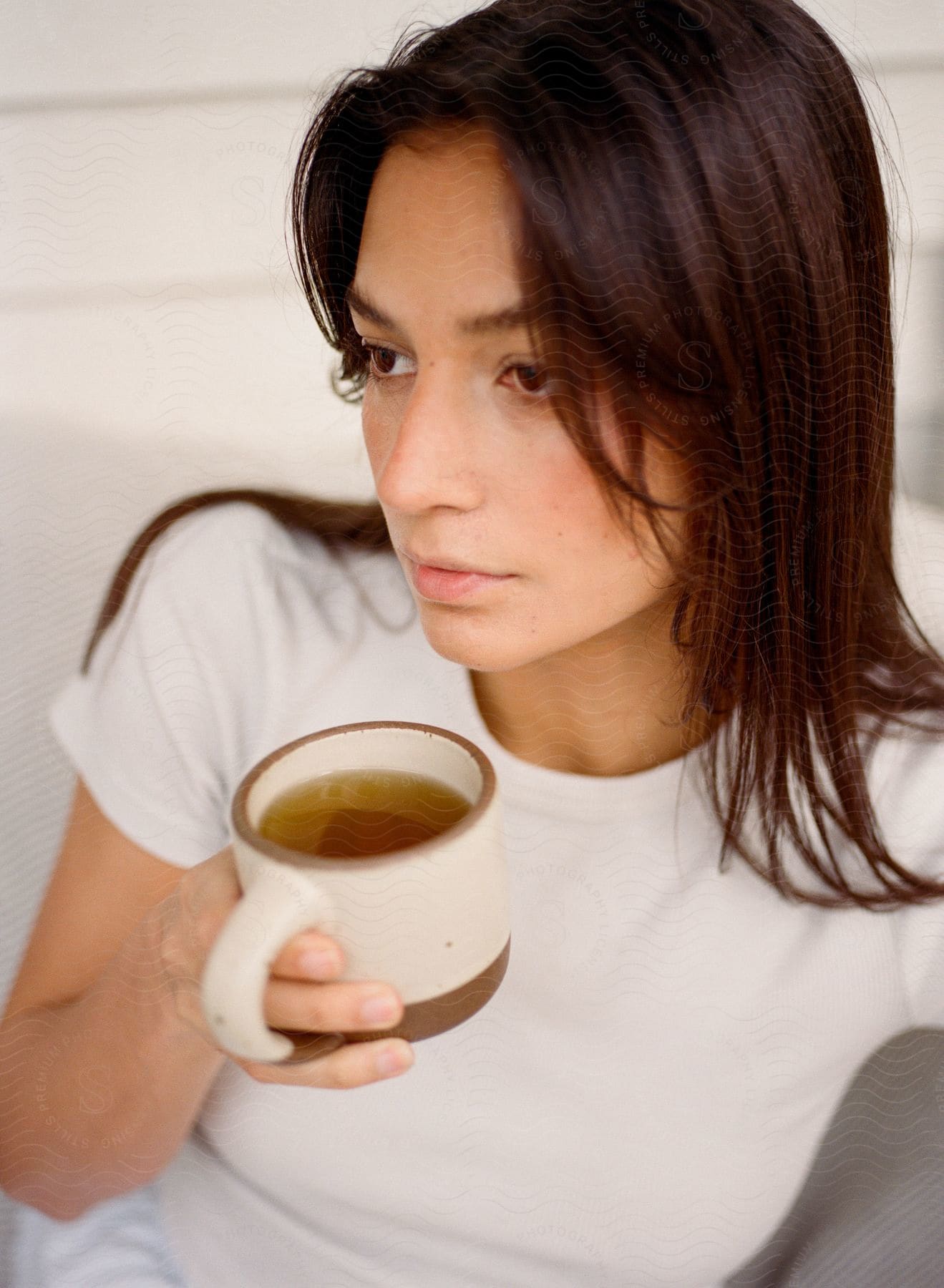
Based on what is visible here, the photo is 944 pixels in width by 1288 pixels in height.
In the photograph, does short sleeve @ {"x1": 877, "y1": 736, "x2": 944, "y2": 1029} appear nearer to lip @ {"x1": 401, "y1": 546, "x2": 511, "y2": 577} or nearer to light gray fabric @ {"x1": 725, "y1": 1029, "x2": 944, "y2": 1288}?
light gray fabric @ {"x1": 725, "y1": 1029, "x2": 944, "y2": 1288}

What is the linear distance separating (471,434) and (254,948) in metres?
0.13

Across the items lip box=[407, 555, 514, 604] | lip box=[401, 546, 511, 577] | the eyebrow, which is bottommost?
lip box=[407, 555, 514, 604]

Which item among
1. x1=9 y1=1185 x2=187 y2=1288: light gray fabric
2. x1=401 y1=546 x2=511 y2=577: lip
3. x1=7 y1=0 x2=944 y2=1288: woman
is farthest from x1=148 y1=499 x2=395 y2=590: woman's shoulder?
x1=9 y1=1185 x2=187 y2=1288: light gray fabric

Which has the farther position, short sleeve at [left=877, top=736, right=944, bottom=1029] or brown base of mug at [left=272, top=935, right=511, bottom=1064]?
short sleeve at [left=877, top=736, right=944, bottom=1029]

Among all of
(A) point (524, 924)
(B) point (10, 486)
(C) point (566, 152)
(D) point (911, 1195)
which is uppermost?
(C) point (566, 152)

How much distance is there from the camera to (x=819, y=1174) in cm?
38

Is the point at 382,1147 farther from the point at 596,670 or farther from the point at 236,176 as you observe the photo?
the point at 236,176

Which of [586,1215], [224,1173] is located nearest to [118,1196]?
[224,1173]

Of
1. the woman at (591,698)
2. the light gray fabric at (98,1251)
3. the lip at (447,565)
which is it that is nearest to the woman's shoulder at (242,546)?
the woman at (591,698)

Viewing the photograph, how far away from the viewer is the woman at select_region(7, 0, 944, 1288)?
261 mm

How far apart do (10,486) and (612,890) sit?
0.24 meters

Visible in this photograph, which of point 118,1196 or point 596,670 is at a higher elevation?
point 596,670

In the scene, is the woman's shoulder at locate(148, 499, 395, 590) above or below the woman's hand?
above

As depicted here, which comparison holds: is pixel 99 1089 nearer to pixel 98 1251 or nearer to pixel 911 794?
pixel 98 1251
